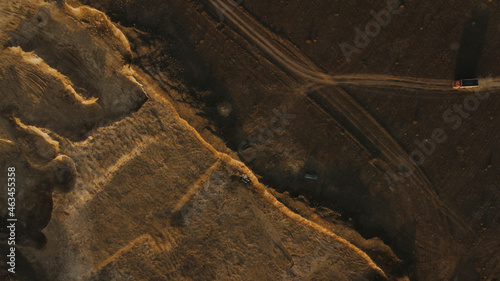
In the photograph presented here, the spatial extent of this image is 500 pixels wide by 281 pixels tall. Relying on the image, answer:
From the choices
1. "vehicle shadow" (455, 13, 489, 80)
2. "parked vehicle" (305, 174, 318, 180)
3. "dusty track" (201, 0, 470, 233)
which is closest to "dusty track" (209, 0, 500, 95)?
"dusty track" (201, 0, 470, 233)

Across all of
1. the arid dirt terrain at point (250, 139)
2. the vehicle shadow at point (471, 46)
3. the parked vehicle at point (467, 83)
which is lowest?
the arid dirt terrain at point (250, 139)

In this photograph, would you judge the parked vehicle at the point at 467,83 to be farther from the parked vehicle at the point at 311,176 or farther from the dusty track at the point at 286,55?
the parked vehicle at the point at 311,176

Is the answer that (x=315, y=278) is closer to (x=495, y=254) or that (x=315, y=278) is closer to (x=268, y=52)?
(x=495, y=254)

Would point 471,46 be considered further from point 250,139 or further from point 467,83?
point 250,139

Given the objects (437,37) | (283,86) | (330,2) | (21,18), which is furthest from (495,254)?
(21,18)

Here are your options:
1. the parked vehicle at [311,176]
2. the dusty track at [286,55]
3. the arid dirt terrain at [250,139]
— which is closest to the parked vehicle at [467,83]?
the arid dirt terrain at [250,139]

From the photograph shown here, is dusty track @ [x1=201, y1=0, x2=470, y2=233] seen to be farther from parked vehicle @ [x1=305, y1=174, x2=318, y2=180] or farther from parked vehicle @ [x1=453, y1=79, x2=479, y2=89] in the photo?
parked vehicle @ [x1=305, y1=174, x2=318, y2=180]
